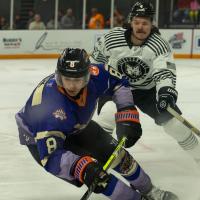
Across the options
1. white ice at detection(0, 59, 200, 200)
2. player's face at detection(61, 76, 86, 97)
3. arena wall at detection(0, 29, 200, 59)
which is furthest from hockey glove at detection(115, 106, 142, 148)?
arena wall at detection(0, 29, 200, 59)

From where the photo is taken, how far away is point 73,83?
2.59m

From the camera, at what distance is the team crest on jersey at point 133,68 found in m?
3.87

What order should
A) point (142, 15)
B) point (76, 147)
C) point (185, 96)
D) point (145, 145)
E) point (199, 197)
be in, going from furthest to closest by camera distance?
point (185, 96) → point (145, 145) → point (142, 15) → point (199, 197) → point (76, 147)

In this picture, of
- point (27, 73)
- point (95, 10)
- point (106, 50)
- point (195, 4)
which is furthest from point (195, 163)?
point (195, 4)

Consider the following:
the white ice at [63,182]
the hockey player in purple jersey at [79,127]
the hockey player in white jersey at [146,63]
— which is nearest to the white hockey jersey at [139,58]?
the hockey player in white jersey at [146,63]

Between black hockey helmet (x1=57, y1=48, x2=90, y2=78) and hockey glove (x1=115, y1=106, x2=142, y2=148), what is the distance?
1.19 ft

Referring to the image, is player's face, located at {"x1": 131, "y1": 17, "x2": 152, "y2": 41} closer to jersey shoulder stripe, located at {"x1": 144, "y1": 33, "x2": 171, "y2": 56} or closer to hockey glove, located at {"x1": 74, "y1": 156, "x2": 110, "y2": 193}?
jersey shoulder stripe, located at {"x1": 144, "y1": 33, "x2": 171, "y2": 56}

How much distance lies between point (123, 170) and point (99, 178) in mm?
552

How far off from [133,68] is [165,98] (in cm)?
41

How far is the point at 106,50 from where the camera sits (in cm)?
392

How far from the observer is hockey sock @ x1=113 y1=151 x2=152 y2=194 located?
2.97 meters

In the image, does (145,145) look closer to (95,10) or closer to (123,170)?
(123,170)

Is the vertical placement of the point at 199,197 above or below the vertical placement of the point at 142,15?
Answer: below

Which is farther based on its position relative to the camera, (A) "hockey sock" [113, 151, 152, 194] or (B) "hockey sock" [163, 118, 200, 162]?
(B) "hockey sock" [163, 118, 200, 162]
